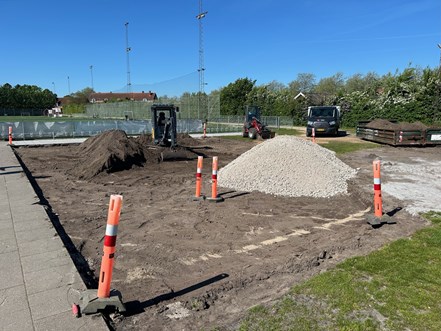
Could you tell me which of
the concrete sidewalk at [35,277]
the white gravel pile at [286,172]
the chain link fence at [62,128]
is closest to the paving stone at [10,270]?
the concrete sidewalk at [35,277]

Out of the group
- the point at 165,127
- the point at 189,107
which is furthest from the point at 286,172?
the point at 189,107

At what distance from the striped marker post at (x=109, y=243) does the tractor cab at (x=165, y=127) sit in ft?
43.7

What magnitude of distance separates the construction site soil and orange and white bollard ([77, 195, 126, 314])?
0.21 m

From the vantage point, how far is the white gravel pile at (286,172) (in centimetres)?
964

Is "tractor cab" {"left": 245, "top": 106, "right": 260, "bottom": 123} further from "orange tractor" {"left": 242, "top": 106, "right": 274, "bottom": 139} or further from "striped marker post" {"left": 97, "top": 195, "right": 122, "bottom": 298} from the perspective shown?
"striped marker post" {"left": 97, "top": 195, "right": 122, "bottom": 298}

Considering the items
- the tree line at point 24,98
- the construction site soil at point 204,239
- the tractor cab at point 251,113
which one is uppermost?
the tree line at point 24,98

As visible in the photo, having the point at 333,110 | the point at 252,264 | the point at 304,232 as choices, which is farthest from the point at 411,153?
the point at 252,264

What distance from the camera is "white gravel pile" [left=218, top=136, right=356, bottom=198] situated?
9641 mm

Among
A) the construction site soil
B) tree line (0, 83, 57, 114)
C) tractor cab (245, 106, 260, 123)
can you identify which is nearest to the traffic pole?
the construction site soil

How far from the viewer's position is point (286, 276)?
4.73 meters

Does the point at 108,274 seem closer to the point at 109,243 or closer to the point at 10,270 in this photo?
the point at 109,243

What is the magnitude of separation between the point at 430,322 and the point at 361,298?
0.71 meters

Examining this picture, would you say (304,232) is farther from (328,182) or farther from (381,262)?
(328,182)

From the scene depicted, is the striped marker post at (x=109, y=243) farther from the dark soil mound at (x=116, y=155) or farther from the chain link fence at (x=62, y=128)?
the chain link fence at (x=62, y=128)
